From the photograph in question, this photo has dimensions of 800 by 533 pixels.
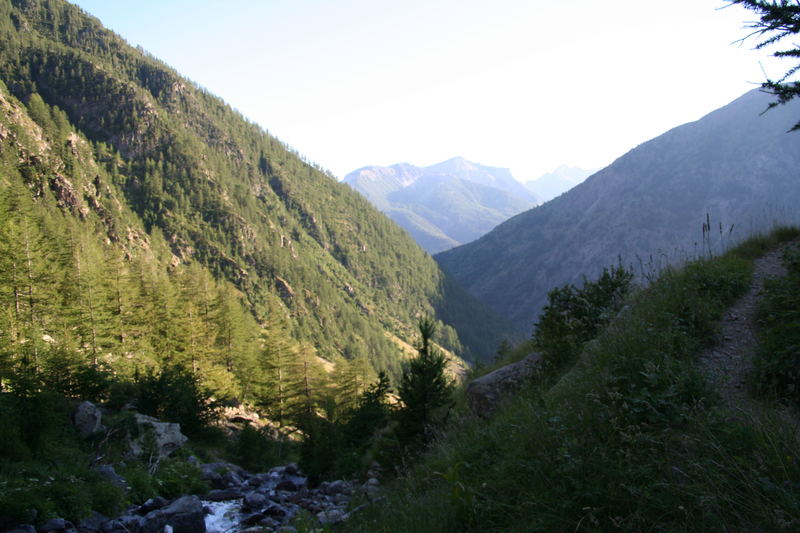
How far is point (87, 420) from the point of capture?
1883 centimetres

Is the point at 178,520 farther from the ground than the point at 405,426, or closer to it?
farther from the ground

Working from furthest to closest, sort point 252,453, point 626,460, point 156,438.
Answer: point 252,453 → point 156,438 → point 626,460

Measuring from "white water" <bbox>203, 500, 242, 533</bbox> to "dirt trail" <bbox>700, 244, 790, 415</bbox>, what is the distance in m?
10.7

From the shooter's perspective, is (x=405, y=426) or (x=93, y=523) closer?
Result: (x=93, y=523)

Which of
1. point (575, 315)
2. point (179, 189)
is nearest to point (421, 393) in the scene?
point (575, 315)

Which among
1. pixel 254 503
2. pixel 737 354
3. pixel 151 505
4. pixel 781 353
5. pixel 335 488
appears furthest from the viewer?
pixel 335 488

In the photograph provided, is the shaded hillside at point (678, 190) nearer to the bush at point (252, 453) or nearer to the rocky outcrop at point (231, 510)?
the bush at point (252, 453)

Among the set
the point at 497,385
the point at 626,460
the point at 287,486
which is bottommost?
the point at 287,486

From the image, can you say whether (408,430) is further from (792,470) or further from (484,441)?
(792,470)

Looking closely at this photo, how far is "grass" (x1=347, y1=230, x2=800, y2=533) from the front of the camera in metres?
2.61

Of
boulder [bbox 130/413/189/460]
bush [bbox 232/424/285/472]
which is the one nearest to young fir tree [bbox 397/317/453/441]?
boulder [bbox 130/413/189/460]

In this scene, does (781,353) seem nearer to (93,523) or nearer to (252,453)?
(93,523)

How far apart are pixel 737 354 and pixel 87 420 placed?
23.5 metres

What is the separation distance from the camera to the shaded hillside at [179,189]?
111m
